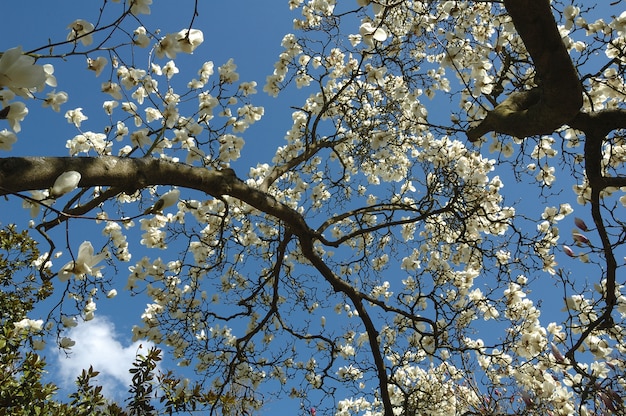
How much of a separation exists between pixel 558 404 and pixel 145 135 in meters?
3.15

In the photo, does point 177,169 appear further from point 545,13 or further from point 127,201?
point 127,201

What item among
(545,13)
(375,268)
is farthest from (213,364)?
(545,13)

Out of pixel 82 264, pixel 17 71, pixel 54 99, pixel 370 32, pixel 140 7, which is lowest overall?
pixel 82 264

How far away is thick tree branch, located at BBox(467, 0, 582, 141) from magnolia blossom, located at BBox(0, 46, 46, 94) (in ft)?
5.53

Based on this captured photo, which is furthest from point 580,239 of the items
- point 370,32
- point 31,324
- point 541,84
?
point 31,324

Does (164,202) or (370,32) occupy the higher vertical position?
(370,32)

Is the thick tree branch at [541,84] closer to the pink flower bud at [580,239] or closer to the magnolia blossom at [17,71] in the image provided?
the pink flower bud at [580,239]

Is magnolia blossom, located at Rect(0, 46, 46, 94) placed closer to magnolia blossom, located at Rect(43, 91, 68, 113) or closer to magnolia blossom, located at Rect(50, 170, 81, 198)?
magnolia blossom, located at Rect(50, 170, 81, 198)

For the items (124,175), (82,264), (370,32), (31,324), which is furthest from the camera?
(31,324)

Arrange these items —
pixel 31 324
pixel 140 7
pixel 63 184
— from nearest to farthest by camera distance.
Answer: pixel 63 184, pixel 140 7, pixel 31 324

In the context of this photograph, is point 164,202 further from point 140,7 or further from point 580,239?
point 580,239

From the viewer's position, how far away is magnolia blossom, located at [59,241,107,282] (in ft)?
4.25

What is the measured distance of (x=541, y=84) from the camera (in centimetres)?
207

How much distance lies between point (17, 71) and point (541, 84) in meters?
2.11
